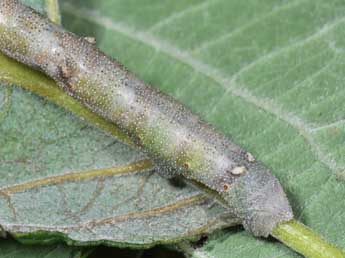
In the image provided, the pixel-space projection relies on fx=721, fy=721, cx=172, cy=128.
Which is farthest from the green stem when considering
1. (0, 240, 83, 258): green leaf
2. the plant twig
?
(0, 240, 83, 258): green leaf

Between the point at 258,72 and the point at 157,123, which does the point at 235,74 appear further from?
the point at 157,123

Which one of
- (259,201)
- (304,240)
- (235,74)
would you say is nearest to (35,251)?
(259,201)

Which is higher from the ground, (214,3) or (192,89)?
(214,3)

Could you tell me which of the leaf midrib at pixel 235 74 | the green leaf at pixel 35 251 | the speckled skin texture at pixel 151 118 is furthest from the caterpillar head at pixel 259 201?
the green leaf at pixel 35 251

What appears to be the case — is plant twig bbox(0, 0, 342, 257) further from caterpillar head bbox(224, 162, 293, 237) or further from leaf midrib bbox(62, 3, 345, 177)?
leaf midrib bbox(62, 3, 345, 177)

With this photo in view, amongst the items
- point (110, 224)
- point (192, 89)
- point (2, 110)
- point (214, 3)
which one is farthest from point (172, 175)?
point (214, 3)

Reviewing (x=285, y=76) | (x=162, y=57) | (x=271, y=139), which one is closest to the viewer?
(x=271, y=139)

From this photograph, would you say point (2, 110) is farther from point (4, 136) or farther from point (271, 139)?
point (271, 139)
